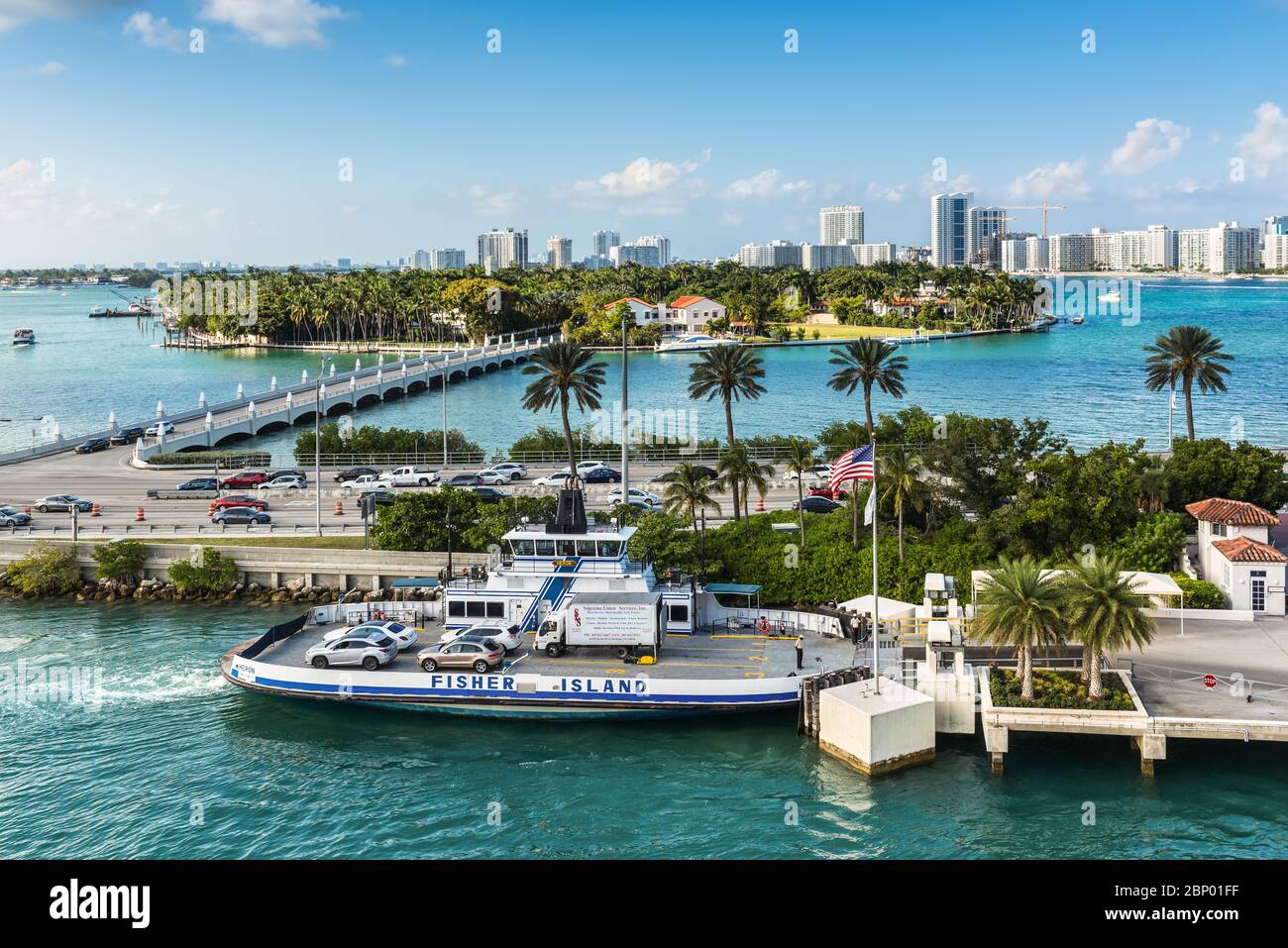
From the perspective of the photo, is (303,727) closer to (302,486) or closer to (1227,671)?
(1227,671)

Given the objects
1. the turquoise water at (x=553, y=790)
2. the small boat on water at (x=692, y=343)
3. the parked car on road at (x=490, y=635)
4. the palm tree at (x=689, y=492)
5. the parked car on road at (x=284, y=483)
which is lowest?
the turquoise water at (x=553, y=790)

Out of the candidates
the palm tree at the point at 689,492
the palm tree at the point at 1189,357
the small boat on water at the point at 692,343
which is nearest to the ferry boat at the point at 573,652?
the palm tree at the point at 689,492

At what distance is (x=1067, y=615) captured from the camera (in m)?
34.1

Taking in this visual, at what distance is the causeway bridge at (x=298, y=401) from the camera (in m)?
87.8

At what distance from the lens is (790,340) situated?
191 m

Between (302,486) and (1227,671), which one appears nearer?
(1227,671)

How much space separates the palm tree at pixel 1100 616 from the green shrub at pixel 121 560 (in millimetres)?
40957

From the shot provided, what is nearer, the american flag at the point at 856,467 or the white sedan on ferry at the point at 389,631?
the american flag at the point at 856,467

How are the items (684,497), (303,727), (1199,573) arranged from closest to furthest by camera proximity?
(303,727)
(1199,573)
(684,497)

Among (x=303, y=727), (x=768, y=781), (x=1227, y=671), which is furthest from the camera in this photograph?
(x=303, y=727)

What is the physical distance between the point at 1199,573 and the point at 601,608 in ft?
80.8

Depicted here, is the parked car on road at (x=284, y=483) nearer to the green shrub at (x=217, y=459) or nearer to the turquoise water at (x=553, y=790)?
the green shrub at (x=217, y=459)

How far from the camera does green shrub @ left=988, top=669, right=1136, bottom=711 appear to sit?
33.4m
